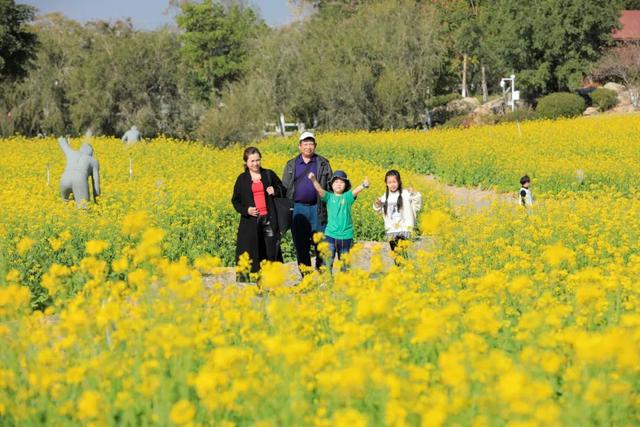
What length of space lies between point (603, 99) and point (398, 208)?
150ft

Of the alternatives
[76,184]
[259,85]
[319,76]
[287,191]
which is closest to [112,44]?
[259,85]

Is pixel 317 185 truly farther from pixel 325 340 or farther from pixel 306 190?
pixel 325 340

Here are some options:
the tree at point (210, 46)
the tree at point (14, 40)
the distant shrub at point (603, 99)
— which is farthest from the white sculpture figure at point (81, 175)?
the tree at point (210, 46)

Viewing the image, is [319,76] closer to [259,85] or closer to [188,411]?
[259,85]

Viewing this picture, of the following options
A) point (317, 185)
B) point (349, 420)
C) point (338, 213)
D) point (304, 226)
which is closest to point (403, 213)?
point (338, 213)

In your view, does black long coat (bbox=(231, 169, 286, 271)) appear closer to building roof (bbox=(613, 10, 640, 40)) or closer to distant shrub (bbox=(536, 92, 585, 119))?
distant shrub (bbox=(536, 92, 585, 119))

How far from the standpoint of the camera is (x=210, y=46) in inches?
2825

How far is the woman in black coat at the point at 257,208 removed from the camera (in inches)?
352

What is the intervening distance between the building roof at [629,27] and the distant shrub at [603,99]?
1541 cm

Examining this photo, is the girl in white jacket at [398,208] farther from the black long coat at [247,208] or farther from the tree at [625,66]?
the tree at [625,66]

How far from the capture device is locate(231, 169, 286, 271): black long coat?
8.98 meters

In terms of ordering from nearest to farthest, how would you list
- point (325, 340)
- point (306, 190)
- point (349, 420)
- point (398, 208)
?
point (349, 420) < point (325, 340) < point (306, 190) < point (398, 208)

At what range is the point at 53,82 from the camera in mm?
47594

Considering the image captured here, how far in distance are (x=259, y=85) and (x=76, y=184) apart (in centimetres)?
3452
